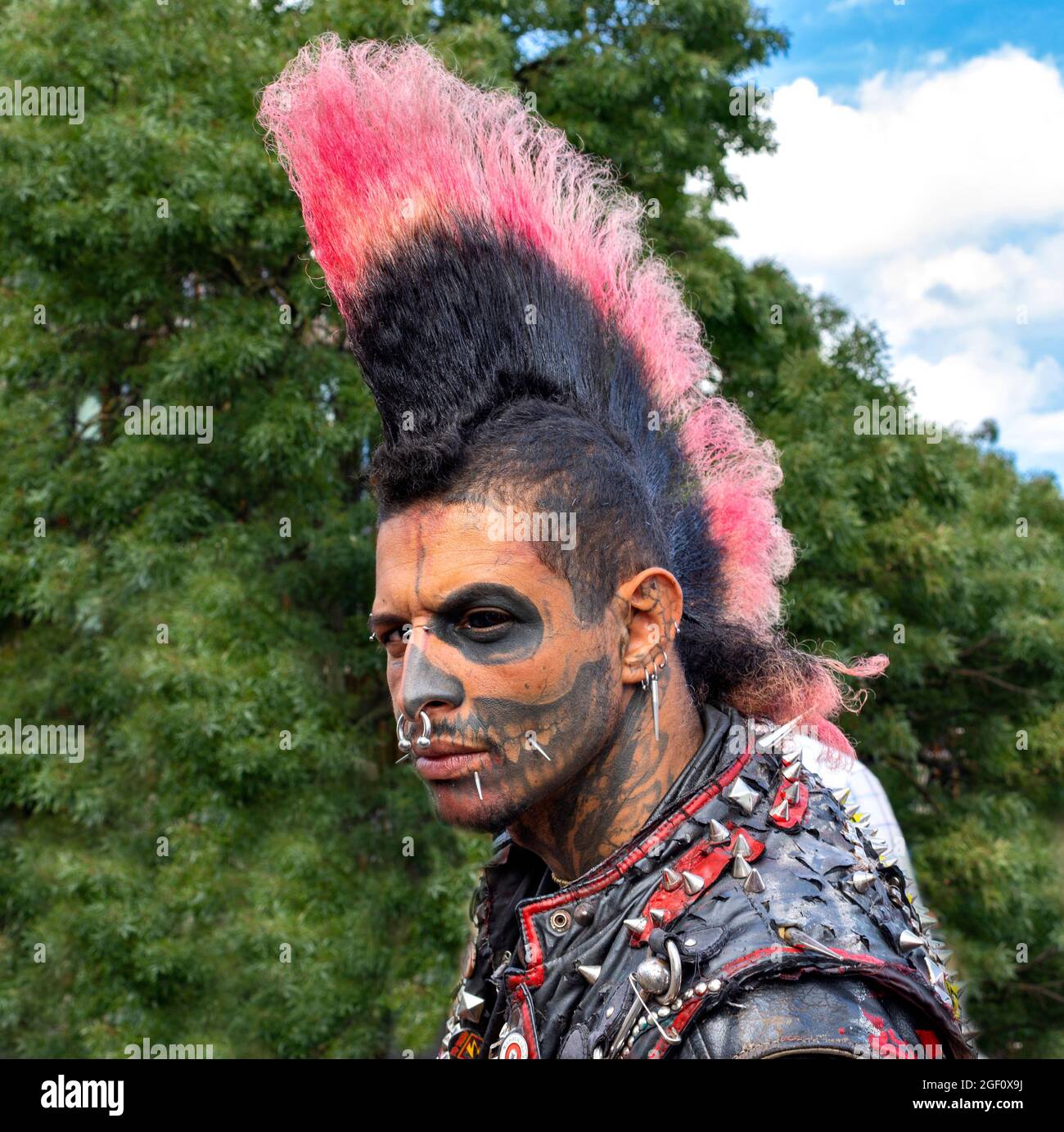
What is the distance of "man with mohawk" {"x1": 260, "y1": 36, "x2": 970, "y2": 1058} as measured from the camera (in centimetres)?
203

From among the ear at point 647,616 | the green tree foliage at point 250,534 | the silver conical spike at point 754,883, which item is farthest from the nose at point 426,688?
the green tree foliage at point 250,534

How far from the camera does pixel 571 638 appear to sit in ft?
7.28

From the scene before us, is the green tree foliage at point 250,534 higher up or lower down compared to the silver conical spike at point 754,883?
higher up

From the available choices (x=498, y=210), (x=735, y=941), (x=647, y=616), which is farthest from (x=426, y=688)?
(x=498, y=210)

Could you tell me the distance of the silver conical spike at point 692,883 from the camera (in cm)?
213

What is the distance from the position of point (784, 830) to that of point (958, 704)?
378 inches

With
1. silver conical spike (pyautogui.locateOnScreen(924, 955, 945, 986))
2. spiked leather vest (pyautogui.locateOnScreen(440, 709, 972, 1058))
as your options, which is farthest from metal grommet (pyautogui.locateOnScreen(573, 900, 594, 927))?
silver conical spike (pyautogui.locateOnScreen(924, 955, 945, 986))

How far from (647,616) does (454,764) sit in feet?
1.55

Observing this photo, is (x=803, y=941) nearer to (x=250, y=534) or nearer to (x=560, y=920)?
(x=560, y=920)

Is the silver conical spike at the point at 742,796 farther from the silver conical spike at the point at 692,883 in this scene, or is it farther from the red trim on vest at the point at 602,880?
the silver conical spike at the point at 692,883

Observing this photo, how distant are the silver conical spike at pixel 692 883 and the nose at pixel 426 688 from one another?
51cm

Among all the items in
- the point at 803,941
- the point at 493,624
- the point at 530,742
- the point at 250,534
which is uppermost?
the point at 250,534

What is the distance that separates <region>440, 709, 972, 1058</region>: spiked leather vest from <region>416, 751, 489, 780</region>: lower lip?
0.32 meters

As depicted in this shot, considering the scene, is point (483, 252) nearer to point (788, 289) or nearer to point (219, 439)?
point (219, 439)
